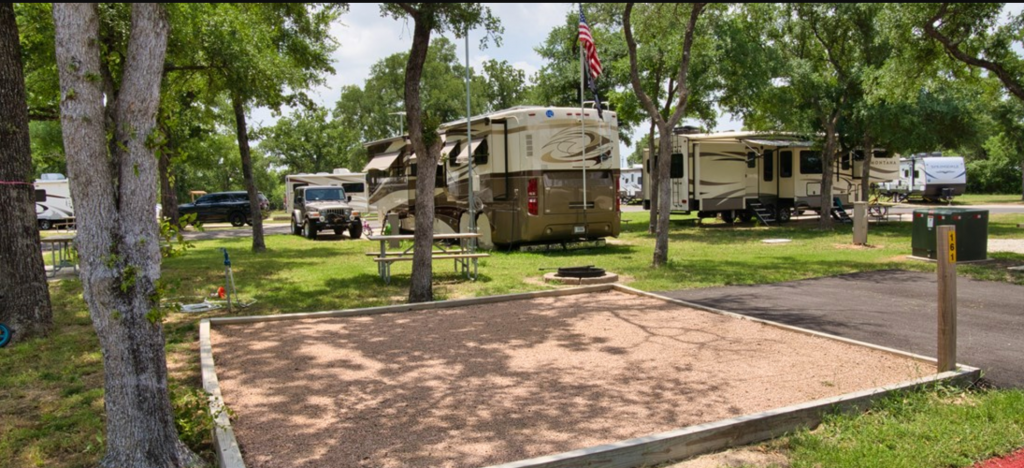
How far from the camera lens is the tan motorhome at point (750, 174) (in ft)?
73.3

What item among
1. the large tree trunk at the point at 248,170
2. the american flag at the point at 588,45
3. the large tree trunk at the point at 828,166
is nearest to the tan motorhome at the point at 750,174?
the large tree trunk at the point at 828,166

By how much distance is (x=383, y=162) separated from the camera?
64.0 feet

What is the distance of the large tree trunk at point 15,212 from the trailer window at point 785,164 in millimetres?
21476

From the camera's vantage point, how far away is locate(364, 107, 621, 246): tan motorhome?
14.8 m

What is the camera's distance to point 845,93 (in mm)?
19938

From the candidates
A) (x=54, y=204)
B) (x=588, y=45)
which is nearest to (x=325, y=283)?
(x=588, y=45)

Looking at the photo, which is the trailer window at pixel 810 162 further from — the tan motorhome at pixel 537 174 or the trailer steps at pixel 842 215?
the tan motorhome at pixel 537 174

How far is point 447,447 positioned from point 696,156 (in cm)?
1936

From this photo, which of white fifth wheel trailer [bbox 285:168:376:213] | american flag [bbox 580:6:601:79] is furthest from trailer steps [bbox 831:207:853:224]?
white fifth wheel trailer [bbox 285:168:376:213]

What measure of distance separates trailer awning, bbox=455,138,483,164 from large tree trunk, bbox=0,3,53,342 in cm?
855

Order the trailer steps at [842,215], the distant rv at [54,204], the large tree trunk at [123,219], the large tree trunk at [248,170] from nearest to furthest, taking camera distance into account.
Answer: the large tree trunk at [123,219]
the large tree trunk at [248,170]
the trailer steps at [842,215]
the distant rv at [54,204]

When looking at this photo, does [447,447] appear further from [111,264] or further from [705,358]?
[705,358]

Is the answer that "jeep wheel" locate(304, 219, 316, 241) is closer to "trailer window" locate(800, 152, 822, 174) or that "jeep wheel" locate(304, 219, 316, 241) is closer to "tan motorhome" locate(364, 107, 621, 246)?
"tan motorhome" locate(364, 107, 621, 246)

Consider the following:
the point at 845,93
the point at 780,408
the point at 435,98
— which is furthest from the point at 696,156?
the point at 435,98
